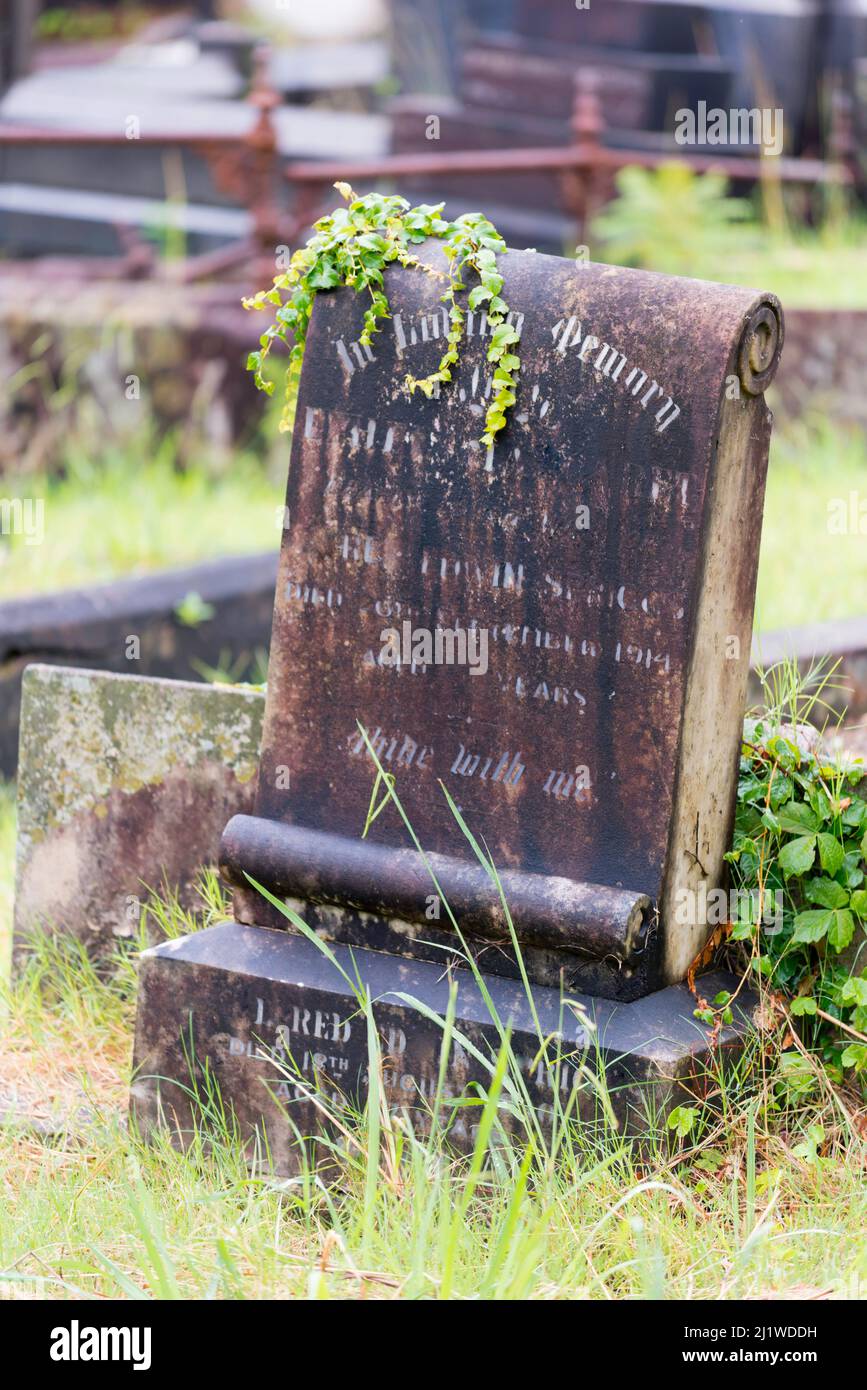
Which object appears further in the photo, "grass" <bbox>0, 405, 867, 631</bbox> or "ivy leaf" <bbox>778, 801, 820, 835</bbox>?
"grass" <bbox>0, 405, 867, 631</bbox>

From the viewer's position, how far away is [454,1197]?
2.98 metres

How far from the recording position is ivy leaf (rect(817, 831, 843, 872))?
10.3 ft

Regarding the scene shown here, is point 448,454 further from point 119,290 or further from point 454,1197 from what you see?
point 119,290

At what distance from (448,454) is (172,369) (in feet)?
17.4

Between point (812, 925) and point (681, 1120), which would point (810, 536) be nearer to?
point (812, 925)

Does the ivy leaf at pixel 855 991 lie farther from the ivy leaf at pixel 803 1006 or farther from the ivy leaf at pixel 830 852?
the ivy leaf at pixel 830 852

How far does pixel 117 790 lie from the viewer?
3.90 metres

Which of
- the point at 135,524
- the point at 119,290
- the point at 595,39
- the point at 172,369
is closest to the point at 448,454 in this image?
the point at 135,524

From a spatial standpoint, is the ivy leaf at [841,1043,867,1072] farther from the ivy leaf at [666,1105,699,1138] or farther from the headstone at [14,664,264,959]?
the headstone at [14,664,264,959]

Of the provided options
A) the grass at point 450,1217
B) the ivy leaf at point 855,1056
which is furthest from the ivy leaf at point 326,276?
the ivy leaf at point 855,1056

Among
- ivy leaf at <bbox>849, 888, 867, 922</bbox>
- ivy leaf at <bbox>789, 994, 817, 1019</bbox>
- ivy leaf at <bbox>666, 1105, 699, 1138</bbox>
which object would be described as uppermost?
ivy leaf at <bbox>849, 888, 867, 922</bbox>

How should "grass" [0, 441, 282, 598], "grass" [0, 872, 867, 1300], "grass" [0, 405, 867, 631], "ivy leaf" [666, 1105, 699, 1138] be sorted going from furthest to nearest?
"grass" [0, 441, 282, 598] → "grass" [0, 405, 867, 631] → "ivy leaf" [666, 1105, 699, 1138] → "grass" [0, 872, 867, 1300]

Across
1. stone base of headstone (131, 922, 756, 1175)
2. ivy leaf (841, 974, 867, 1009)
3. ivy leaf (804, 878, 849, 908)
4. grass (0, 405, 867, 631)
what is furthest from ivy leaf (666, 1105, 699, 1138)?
grass (0, 405, 867, 631)

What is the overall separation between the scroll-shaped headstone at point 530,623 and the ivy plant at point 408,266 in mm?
31
